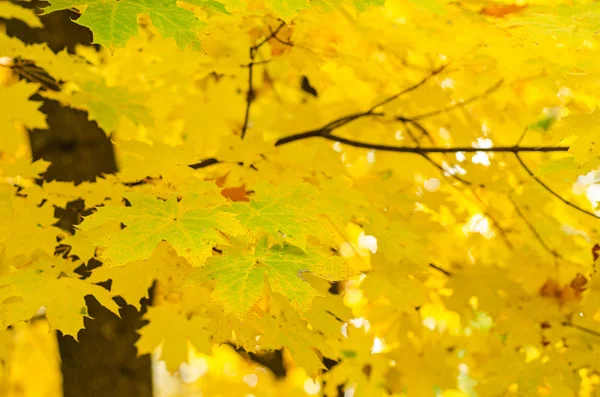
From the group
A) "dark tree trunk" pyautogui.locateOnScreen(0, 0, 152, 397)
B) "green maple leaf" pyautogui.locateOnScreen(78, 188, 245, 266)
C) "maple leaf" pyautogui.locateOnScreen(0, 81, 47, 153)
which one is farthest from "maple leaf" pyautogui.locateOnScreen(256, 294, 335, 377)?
"maple leaf" pyautogui.locateOnScreen(0, 81, 47, 153)

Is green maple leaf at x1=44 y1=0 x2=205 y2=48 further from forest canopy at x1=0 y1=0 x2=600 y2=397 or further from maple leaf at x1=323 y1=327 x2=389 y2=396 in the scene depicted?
maple leaf at x1=323 y1=327 x2=389 y2=396

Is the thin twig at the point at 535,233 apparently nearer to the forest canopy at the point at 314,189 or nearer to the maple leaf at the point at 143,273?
the forest canopy at the point at 314,189

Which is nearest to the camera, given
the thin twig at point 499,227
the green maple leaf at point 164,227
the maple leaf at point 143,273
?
Answer: the green maple leaf at point 164,227

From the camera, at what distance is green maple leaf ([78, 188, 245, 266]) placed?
111 centimetres

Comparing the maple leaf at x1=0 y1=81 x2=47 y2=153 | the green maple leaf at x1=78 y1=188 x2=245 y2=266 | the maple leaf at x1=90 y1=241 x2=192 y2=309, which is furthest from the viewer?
the maple leaf at x1=0 y1=81 x2=47 y2=153

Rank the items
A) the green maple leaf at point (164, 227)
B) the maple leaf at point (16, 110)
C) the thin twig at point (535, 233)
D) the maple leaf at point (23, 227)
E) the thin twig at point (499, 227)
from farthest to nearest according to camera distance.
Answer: the thin twig at point (499, 227) → the thin twig at point (535, 233) → the maple leaf at point (16, 110) → the maple leaf at point (23, 227) → the green maple leaf at point (164, 227)

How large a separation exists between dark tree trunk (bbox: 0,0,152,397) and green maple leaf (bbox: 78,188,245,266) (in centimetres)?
95

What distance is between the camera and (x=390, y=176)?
2258 mm

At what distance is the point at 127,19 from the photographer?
114 cm

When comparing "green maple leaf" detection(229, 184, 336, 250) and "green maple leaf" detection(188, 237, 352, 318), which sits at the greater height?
"green maple leaf" detection(229, 184, 336, 250)

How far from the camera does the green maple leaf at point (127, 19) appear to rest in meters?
1.11

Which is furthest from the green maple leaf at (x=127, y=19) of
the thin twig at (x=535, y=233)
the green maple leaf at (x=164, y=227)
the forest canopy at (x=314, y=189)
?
the thin twig at (x=535, y=233)

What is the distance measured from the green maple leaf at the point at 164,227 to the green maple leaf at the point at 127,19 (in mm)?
359

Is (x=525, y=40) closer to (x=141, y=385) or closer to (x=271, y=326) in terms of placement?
(x=271, y=326)
